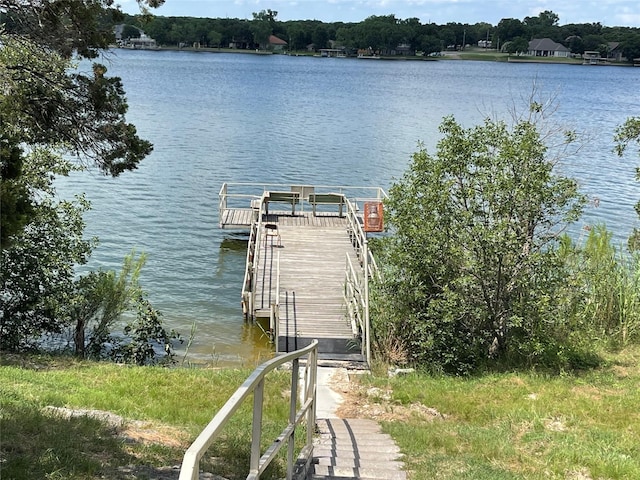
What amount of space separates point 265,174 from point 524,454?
96.0 feet

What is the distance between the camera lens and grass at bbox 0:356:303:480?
5387 mm

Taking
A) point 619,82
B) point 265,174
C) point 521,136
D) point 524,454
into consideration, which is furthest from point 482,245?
point 619,82

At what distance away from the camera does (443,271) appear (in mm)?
11203

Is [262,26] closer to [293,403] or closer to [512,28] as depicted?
[512,28]

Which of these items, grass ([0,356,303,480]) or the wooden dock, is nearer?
grass ([0,356,303,480])

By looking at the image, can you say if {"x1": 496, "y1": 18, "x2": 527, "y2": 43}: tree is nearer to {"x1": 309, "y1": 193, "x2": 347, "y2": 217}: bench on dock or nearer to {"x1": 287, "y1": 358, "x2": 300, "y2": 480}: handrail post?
{"x1": 309, "y1": 193, "x2": 347, "y2": 217}: bench on dock

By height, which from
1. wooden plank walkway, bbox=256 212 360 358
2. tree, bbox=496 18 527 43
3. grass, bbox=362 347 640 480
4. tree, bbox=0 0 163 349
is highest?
tree, bbox=496 18 527 43

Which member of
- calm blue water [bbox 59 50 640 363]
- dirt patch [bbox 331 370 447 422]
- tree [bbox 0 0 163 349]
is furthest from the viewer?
calm blue water [bbox 59 50 640 363]

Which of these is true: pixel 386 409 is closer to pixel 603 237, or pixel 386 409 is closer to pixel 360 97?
pixel 603 237

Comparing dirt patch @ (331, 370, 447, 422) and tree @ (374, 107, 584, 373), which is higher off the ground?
tree @ (374, 107, 584, 373)

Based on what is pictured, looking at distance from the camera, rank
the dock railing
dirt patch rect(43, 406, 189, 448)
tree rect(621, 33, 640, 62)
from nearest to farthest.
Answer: dirt patch rect(43, 406, 189, 448)
the dock railing
tree rect(621, 33, 640, 62)

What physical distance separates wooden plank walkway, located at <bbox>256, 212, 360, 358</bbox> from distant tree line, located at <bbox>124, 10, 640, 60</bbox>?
157m

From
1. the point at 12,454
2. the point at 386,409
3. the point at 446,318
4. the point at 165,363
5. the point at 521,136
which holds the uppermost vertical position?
the point at 521,136

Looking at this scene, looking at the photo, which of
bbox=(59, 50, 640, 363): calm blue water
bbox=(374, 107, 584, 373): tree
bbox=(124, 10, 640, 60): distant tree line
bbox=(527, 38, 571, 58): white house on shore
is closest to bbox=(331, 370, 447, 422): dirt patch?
bbox=(374, 107, 584, 373): tree
